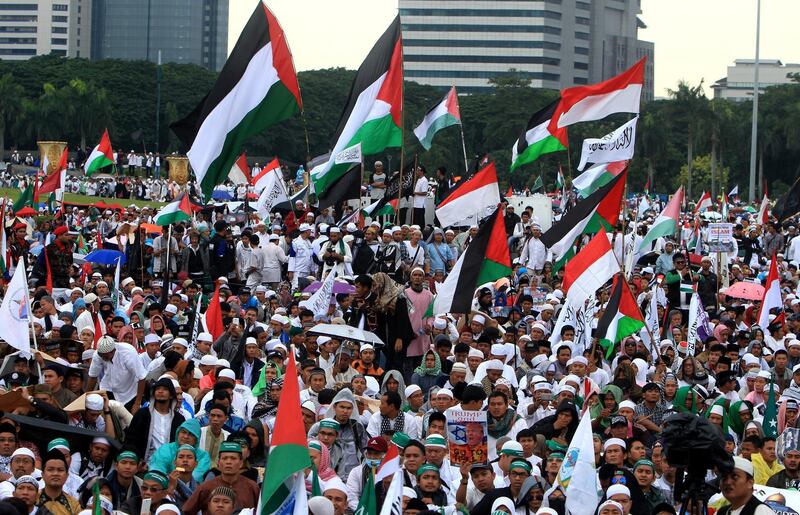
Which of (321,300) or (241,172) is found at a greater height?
(241,172)

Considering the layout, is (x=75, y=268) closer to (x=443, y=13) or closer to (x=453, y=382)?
(x=453, y=382)

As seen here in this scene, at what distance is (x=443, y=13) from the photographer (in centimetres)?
14750

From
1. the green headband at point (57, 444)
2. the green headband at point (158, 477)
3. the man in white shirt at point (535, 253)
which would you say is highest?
the man in white shirt at point (535, 253)

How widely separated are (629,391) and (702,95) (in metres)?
62.8

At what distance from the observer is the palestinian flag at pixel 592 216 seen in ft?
54.5

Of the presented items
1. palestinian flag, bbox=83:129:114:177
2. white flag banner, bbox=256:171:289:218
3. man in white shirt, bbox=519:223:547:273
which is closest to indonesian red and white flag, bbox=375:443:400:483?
man in white shirt, bbox=519:223:547:273

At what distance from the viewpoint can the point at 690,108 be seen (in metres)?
75.4

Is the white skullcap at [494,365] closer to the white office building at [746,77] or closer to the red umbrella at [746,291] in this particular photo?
the red umbrella at [746,291]

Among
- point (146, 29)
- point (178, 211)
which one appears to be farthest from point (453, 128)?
point (146, 29)

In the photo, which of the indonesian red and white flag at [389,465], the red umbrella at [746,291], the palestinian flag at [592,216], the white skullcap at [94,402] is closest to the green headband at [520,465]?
the indonesian red and white flag at [389,465]

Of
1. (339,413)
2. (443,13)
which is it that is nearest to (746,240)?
(339,413)

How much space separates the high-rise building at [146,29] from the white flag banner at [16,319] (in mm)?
166263

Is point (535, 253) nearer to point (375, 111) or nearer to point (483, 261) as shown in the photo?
point (375, 111)

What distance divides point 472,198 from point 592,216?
9.84ft
